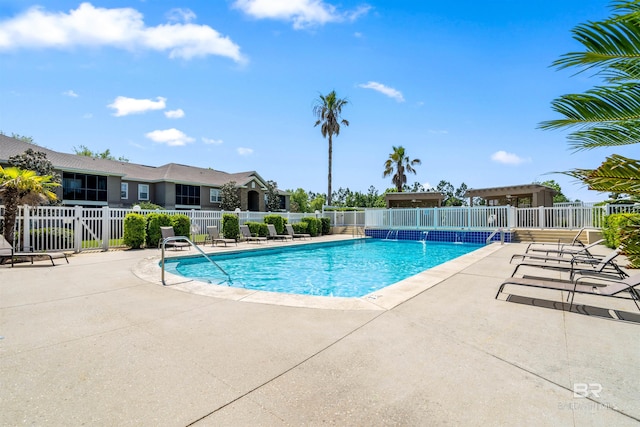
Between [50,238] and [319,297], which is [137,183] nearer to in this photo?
[50,238]

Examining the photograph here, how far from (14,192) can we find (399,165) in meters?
31.5

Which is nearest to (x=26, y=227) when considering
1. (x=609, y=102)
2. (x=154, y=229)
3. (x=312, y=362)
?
(x=154, y=229)

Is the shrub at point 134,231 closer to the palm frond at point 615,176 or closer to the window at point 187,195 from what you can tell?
the palm frond at point 615,176

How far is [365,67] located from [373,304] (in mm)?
12137

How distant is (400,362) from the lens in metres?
2.69

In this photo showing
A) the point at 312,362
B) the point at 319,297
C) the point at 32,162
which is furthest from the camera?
the point at 32,162

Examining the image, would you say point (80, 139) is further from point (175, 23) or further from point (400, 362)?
point (400, 362)

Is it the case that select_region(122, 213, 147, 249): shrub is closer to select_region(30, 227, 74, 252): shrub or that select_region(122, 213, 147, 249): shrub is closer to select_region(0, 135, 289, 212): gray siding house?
select_region(30, 227, 74, 252): shrub

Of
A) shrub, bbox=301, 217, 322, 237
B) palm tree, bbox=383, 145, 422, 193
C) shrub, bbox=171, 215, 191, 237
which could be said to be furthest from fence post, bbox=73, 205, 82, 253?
palm tree, bbox=383, 145, 422, 193

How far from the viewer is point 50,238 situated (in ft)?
34.1

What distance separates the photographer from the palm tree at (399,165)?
34094 mm

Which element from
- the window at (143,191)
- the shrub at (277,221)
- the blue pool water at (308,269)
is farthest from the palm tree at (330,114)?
the blue pool water at (308,269)

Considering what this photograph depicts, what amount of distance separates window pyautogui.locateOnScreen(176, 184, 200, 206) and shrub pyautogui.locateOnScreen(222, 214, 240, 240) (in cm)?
1336

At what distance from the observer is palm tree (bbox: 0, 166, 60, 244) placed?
8438 mm
